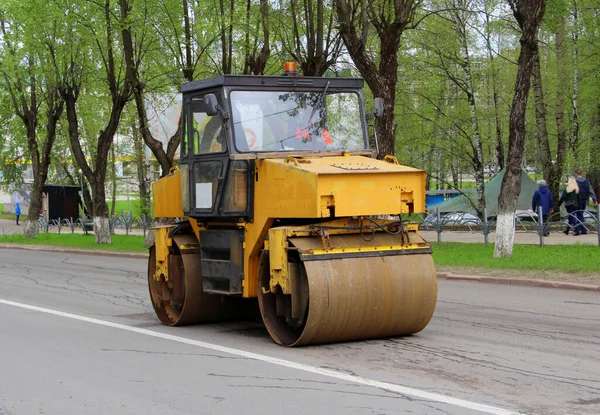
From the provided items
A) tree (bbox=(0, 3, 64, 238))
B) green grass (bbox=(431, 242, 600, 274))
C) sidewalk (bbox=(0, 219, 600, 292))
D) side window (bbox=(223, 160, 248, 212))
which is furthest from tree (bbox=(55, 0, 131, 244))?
side window (bbox=(223, 160, 248, 212))

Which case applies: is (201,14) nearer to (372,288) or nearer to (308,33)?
(308,33)

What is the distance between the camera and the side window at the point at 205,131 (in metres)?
10.6

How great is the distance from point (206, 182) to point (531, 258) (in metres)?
9.54

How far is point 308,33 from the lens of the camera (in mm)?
24594

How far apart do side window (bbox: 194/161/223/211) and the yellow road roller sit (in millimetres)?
14

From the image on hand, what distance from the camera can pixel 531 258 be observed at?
18.4m

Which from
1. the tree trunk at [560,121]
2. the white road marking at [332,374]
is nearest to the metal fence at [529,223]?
the tree trunk at [560,121]

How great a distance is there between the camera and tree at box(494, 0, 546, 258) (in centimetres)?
1877

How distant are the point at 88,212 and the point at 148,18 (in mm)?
25600

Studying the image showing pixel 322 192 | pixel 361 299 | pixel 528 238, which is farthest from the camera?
pixel 528 238

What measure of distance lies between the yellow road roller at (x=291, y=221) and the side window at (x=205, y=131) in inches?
0.9

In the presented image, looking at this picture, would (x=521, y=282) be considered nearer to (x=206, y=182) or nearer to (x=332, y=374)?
(x=206, y=182)

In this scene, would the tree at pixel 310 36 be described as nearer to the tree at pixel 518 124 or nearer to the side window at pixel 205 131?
the tree at pixel 518 124

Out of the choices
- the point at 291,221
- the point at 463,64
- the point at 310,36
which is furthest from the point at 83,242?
the point at 291,221
